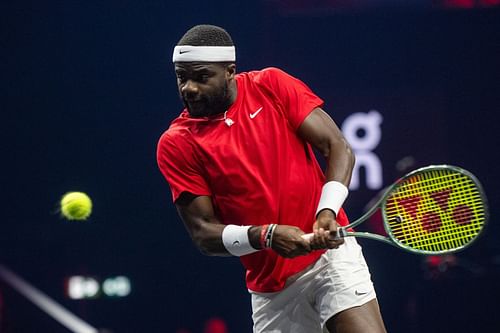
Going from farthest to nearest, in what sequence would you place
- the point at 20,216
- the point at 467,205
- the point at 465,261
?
1. the point at 20,216
2. the point at 465,261
3. the point at 467,205

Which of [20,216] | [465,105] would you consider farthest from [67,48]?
[465,105]

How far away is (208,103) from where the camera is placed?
10.4 ft

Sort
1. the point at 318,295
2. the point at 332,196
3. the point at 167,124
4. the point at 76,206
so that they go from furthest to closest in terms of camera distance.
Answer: the point at 167,124 → the point at 76,206 → the point at 318,295 → the point at 332,196

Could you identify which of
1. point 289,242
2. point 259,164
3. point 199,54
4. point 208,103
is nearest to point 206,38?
point 199,54

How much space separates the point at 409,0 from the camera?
16.9 feet

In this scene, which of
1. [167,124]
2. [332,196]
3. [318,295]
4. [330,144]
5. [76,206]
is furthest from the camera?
[167,124]

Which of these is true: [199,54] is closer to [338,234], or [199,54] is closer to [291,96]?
[291,96]

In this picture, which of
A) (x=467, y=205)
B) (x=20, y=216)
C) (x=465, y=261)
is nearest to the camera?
(x=467, y=205)

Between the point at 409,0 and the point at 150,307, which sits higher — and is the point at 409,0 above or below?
above

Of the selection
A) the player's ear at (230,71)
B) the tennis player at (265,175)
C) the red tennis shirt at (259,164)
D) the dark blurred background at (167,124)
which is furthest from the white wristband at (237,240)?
the dark blurred background at (167,124)

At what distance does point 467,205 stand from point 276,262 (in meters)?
0.64

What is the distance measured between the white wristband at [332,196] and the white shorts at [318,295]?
0.27m

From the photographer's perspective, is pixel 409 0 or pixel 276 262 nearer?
pixel 276 262

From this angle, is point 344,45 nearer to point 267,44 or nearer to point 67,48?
point 267,44
